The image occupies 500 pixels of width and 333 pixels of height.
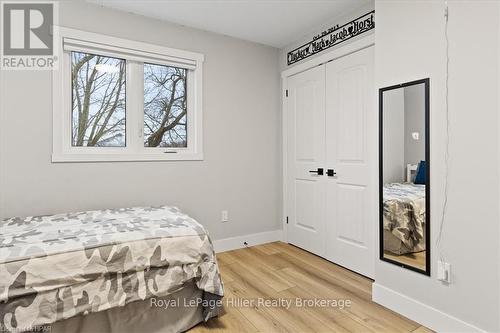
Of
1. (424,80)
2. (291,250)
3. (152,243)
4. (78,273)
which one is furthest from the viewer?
(291,250)

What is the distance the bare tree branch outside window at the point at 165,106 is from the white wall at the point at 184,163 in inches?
9.9

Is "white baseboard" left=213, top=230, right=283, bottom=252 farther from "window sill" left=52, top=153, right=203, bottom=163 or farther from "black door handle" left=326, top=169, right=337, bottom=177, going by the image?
"black door handle" left=326, top=169, right=337, bottom=177

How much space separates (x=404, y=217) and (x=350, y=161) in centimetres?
84

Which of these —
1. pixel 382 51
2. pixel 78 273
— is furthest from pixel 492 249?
pixel 78 273

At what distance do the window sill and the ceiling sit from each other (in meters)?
1.36

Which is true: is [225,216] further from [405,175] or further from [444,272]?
[444,272]

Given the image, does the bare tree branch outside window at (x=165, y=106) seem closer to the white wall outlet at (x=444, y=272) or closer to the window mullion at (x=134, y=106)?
the window mullion at (x=134, y=106)

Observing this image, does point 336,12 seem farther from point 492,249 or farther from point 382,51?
point 492,249

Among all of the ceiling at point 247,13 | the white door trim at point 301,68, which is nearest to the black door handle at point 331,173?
the white door trim at point 301,68

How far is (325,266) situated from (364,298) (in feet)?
2.17

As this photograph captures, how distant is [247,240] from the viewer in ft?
11.6

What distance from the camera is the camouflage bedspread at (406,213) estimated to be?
196 centimetres

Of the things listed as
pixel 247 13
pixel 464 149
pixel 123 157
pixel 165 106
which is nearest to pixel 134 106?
pixel 165 106

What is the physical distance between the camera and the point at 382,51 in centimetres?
218
